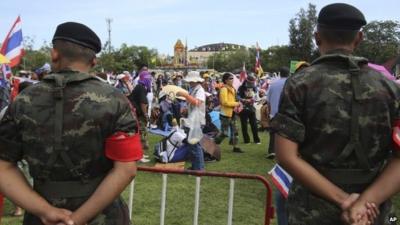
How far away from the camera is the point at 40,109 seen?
2.39 metres

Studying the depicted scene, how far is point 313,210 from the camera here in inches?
97.6

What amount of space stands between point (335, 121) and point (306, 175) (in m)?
0.29

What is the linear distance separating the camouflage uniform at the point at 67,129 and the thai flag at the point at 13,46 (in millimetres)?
Answer: 8162

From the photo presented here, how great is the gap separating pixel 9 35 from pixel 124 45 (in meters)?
92.2

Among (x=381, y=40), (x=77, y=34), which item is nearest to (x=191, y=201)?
(x=77, y=34)

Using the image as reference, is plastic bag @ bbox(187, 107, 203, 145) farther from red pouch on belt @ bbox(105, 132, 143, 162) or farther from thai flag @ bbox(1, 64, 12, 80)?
red pouch on belt @ bbox(105, 132, 143, 162)

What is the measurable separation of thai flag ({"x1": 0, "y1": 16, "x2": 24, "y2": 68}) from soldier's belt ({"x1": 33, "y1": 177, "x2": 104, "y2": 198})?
827 cm

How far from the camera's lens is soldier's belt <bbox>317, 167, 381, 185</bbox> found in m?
2.42

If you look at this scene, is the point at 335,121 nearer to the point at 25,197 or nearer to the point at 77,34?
the point at 77,34

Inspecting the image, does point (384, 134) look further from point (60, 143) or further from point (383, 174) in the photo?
point (60, 143)

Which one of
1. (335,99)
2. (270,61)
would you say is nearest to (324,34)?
(335,99)

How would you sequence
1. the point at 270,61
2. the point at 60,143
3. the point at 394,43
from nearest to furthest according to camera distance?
the point at 60,143 < the point at 394,43 < the point at 270,61

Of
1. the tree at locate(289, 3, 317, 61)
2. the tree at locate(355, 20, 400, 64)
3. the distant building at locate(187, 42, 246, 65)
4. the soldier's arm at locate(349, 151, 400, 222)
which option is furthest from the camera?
the distant building at locate(187, 42, 246, 65)

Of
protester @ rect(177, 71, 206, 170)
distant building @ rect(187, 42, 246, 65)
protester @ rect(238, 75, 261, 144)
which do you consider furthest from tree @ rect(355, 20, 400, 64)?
distant building @ rect(187, 42, 246, 65)
